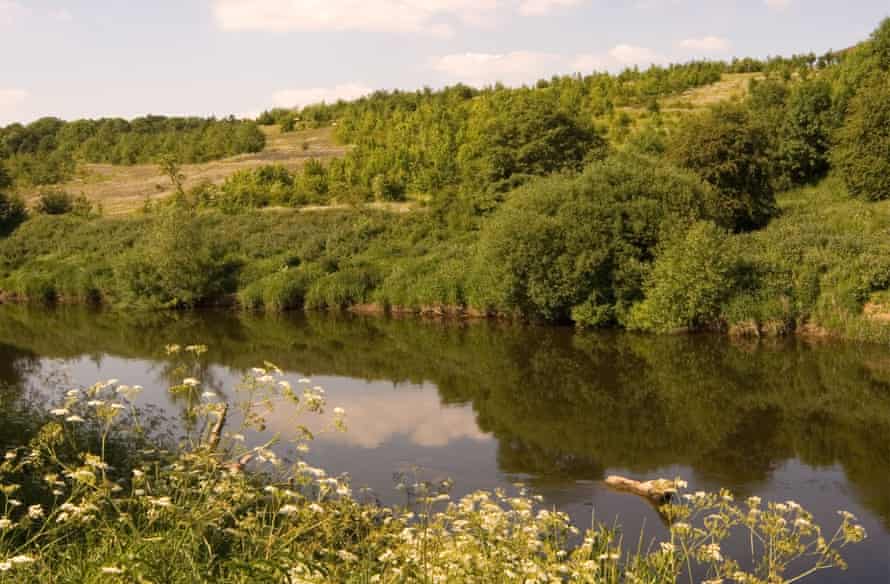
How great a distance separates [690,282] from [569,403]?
712 centimetres

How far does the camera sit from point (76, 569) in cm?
500

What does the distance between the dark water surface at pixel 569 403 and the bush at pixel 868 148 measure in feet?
37.3

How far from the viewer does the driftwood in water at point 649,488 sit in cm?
1201

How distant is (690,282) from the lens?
23484mm

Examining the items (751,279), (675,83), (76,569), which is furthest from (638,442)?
(675,83)

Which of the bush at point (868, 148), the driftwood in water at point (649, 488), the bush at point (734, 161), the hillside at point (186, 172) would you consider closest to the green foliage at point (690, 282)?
the bush at point (734, 161)

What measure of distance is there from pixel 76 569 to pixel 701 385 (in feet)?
54.9

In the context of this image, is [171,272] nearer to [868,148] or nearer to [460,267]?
[460,267]

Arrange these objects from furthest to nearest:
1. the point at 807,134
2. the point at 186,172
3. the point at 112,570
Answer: the point at 186,172
the point at 807,134
the point at 112,570

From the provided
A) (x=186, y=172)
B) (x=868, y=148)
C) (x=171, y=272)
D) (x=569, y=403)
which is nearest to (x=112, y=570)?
(x=569, y=403)

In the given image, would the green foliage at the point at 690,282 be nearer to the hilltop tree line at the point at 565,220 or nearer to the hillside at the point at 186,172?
the hilltop tree line at the point at 565,220

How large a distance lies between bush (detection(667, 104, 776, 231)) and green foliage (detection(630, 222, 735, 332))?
6.37 meters

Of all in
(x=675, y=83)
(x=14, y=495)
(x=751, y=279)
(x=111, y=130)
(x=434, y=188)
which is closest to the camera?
(x=14, y=495)

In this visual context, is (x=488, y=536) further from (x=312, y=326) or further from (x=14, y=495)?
(x=312, y=326)
